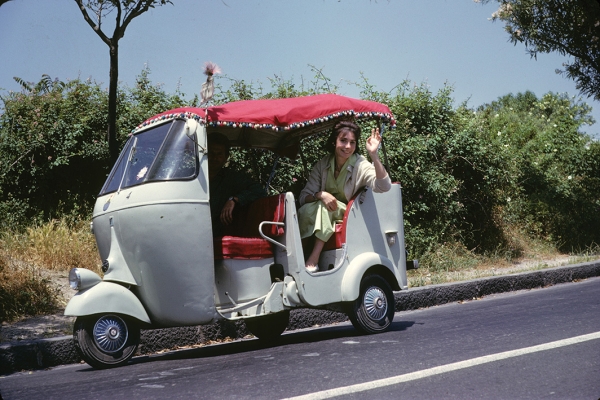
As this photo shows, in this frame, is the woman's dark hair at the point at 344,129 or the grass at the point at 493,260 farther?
the grass at the point at 493,260

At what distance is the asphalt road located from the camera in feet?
12.8

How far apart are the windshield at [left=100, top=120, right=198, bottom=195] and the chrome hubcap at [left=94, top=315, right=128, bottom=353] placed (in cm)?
111

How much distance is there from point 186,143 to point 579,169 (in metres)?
12.0

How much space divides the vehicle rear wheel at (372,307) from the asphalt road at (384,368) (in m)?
0.15

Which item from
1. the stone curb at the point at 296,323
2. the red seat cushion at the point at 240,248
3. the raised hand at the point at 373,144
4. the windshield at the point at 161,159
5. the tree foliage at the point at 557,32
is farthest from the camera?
the tree foliage at the point at 557,32

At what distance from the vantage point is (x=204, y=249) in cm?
545

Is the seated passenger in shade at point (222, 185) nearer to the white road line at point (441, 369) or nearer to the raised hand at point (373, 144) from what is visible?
the raised hand at point (373, 144)

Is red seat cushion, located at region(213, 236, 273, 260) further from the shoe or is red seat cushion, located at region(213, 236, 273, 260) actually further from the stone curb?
the stone curb

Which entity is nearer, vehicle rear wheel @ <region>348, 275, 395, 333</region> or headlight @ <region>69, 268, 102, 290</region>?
headlight @ <region>69, 268, 102, 290</region>

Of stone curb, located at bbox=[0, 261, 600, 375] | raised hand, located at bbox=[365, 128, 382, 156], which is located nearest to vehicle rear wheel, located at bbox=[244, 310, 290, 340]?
stone curb, located at bbox=[0, 261, 600, 375]

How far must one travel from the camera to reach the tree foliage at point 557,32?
10203 millimetres

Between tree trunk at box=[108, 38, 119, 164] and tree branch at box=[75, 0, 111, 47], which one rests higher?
tree branch at box=[75, 0, 111, 47]

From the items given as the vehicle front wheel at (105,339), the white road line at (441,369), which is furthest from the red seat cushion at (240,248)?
the white road line at (441,369)

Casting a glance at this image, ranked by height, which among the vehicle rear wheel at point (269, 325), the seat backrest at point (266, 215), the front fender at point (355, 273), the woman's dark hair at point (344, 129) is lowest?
the vehicle rear wheel at point (269, 325)
